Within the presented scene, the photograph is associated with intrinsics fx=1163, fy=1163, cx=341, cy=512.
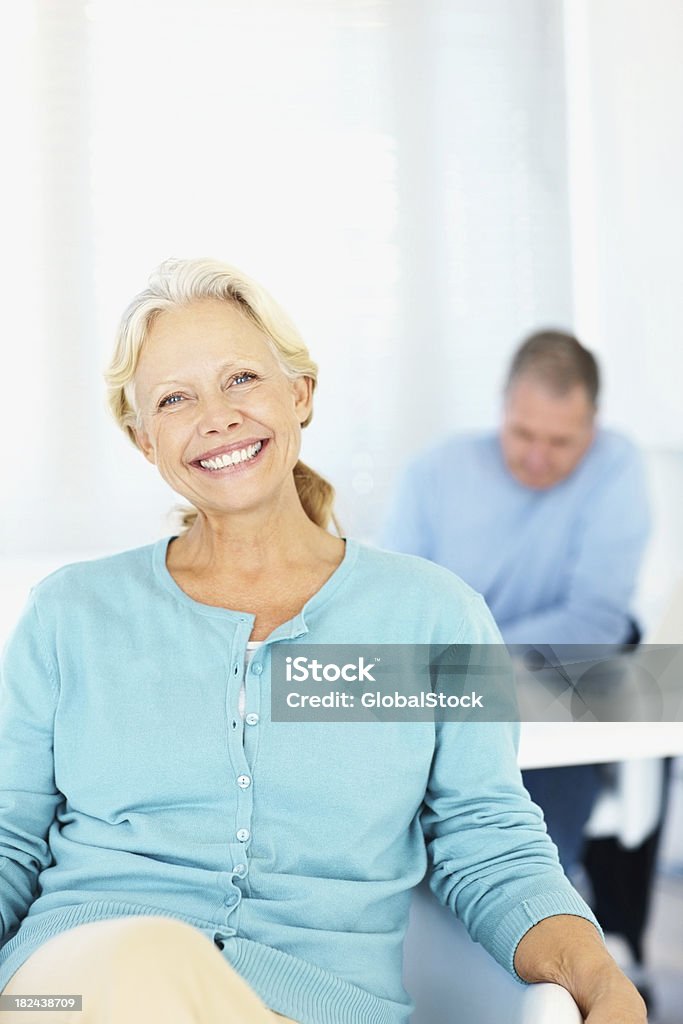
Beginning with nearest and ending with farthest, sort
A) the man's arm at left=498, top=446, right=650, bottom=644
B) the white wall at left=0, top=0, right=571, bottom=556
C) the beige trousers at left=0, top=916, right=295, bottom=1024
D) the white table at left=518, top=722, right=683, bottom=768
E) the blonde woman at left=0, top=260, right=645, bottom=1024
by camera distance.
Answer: the beige trousers at left=0, top=916, right=295, bottom=1024 → the blonde woman at left=0, top=260, right=645, bottom=1024 → the white table at left=518, top=722, right=683, bottom=768 → the white wall at left=0, top=0, right=571, bottom=556 → the man's arm at left=498, top=446, right=650, bottom=644

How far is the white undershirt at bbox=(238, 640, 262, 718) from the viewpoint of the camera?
1.16 metres

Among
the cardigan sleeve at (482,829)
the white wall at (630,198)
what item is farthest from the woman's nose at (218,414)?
the white wall at (630,198)

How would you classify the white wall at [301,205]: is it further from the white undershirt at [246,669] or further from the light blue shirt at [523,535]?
the white undershirt at [246,669]

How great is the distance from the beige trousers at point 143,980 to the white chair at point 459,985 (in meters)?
0.23

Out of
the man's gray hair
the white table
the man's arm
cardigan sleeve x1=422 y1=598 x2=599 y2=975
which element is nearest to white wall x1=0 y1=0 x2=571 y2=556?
the man's gray hair

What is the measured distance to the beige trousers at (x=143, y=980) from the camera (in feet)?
2.86

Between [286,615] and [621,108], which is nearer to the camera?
[286,615]

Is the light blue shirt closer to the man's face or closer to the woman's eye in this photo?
the man's face

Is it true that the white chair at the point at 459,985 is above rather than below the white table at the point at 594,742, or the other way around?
below

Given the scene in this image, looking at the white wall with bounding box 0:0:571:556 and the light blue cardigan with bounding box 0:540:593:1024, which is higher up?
the white wall with bounding box 0:0:571:556

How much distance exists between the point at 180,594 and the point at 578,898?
50 centimetres

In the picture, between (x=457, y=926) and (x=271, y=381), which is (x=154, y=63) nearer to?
(x=271, y=381)

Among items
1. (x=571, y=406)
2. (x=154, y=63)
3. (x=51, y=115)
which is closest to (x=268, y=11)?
(x=154, y=63)

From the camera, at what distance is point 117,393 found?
128cm
